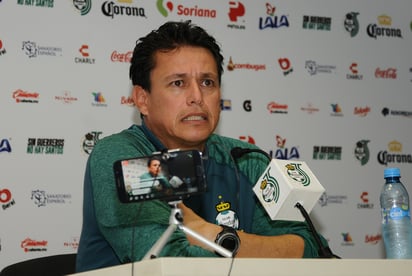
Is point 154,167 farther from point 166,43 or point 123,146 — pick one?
Result: point 166,43

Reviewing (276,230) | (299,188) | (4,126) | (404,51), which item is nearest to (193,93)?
(276,230)

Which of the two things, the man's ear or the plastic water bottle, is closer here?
the plastic water bottle

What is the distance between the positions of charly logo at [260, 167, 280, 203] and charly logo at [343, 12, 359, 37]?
282cm

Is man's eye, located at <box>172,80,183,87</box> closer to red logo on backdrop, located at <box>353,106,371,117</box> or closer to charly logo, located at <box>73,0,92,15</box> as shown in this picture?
charly logo, located at <box>73,0,92,15</box>

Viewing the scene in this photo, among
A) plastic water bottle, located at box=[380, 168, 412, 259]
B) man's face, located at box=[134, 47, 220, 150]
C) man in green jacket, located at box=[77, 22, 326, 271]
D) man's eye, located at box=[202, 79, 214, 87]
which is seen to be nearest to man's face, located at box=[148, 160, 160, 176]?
man in green jacket, located at box=[77, 22, 326, 271]

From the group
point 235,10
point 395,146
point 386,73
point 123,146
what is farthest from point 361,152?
point 123,146

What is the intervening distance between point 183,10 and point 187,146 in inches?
71.7

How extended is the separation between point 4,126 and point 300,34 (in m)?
2.00

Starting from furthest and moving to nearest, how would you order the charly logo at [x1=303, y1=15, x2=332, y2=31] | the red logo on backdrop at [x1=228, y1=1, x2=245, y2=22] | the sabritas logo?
the charly logo at [x1=303, y1=15, x2=332, y2=31] → the red logo on backdrop at [x1=228, y1=1, x2=245, y2=22] → the sabritas logo

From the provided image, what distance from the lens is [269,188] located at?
1783 millimetres

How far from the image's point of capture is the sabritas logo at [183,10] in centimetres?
396

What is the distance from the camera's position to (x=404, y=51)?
4504 millimetres

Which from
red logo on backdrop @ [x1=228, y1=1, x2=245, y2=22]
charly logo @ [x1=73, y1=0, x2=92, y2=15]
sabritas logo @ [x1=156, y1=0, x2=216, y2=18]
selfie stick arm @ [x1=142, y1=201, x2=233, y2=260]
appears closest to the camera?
selfie stick arm @ [x1=142, y1=201, x2=233, y2=260]

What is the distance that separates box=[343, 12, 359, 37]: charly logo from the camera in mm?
4398
